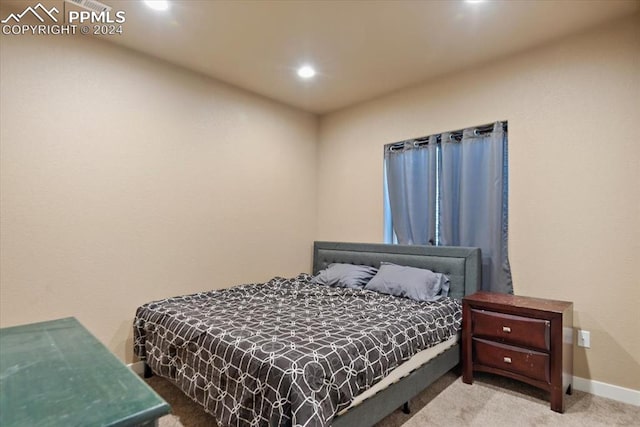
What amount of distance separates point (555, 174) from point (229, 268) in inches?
114

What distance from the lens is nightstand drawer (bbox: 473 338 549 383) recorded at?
216 centimetres

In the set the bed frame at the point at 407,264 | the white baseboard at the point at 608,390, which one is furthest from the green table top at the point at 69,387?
the white baseboard at the point at 608,390

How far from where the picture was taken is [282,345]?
1.66 meters

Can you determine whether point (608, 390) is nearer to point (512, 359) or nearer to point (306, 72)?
point (512, 359)

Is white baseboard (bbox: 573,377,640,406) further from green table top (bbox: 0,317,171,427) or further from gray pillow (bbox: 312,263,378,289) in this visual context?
green table top (bbox: 0,317,171,427)

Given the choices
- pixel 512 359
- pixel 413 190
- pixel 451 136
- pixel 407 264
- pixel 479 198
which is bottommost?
pixel 512 359

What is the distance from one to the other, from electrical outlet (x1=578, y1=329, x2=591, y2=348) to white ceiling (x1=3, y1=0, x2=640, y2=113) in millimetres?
2186

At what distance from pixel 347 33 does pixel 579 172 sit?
197 centimetres

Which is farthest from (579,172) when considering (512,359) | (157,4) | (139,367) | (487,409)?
(139,367)

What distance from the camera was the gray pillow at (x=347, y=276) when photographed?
3.21 m

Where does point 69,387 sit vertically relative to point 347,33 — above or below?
below

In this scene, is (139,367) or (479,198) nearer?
(139,367)

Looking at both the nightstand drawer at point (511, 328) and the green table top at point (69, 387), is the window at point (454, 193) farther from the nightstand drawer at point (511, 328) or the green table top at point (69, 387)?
the green table top at point (69, 387)

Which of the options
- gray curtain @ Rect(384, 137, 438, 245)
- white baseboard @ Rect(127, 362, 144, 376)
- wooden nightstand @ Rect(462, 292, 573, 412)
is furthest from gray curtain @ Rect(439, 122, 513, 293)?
white baseboard @ Rect(127, 362, 144, 376)
